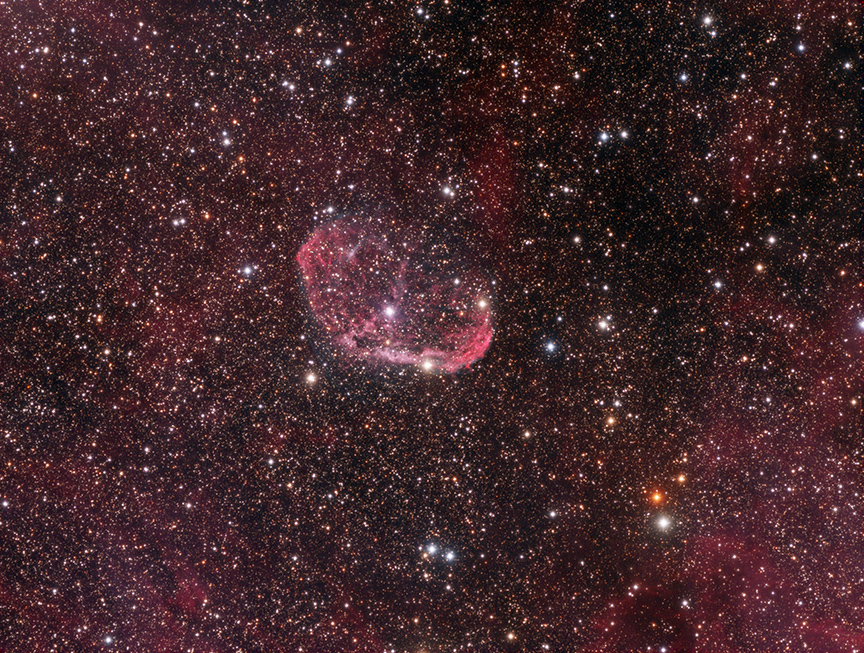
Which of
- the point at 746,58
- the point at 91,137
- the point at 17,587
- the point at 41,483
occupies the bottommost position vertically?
the point at 17,587

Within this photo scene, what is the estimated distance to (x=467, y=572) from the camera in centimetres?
58

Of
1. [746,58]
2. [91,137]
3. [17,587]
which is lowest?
[17,587]

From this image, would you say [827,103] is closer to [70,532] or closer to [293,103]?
[293,103]

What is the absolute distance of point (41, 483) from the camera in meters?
0.56

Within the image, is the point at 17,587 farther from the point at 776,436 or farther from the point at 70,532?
the point at 776,436

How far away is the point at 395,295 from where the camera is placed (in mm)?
571

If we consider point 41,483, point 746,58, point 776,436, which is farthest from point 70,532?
point 746,58

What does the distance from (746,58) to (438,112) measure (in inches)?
17.9

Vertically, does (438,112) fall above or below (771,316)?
above

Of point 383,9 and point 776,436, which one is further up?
point 383,9

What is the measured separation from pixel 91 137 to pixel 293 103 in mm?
294

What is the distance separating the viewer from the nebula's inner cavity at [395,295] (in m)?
0.57

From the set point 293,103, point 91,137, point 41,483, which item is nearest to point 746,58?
point 293,103

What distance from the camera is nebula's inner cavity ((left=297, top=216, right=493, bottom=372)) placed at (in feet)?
1.86
